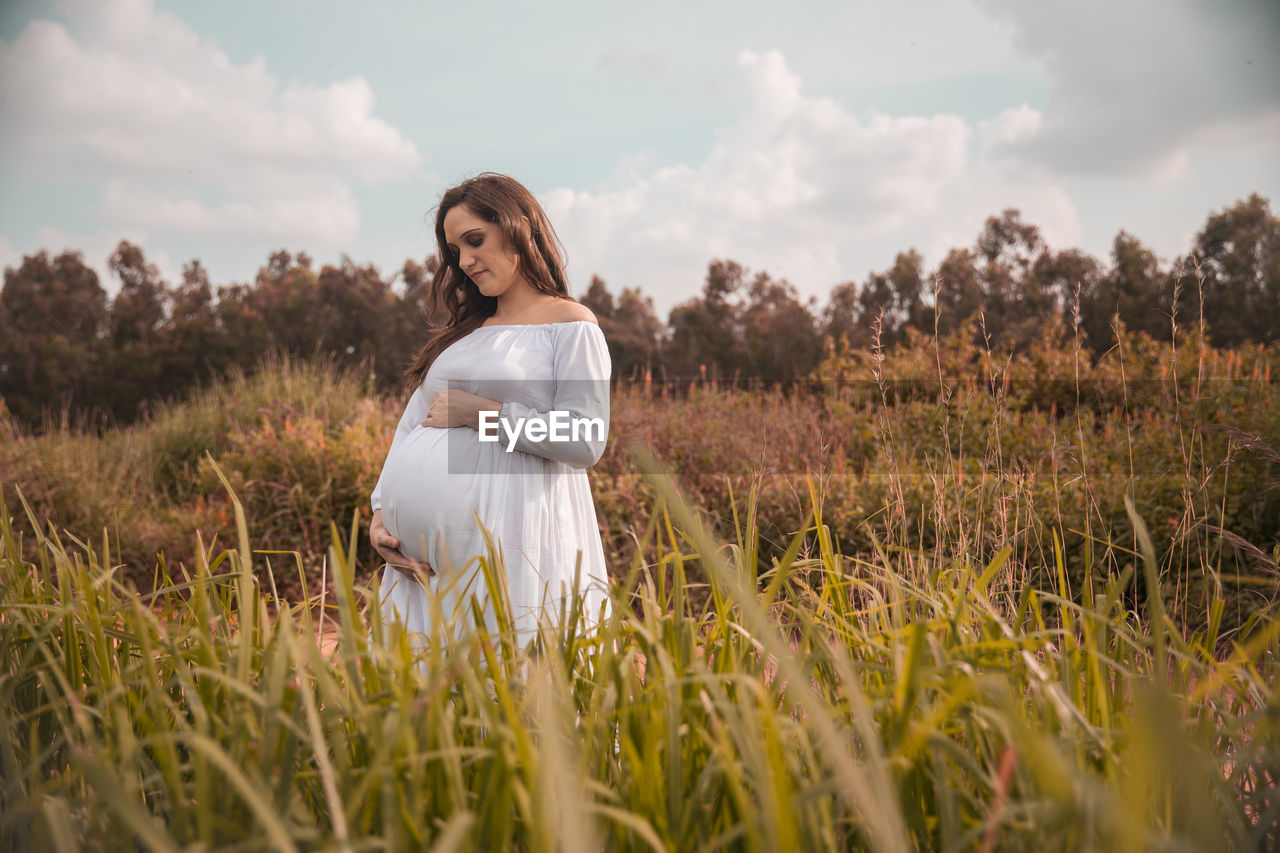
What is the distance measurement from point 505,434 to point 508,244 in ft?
2.26

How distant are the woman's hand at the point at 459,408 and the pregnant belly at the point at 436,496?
0.11ft

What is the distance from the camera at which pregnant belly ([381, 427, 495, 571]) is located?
2264mm

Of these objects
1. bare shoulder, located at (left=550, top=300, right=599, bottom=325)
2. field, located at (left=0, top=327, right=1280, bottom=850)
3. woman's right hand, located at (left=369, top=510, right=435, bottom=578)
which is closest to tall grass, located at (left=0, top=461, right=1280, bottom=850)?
field, located at (left=0, top=327, right=1280, bottom=850)

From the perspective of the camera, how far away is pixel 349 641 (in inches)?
40.1

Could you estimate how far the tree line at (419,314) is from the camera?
48.2 ft

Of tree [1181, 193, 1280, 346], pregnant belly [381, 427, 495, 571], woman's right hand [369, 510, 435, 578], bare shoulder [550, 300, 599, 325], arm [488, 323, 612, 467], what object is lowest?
woman's right hand [369, 510, 435, 578]

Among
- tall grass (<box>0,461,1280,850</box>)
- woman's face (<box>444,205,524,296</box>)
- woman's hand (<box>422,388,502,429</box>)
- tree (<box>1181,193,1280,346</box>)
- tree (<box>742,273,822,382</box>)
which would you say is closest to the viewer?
tall grass (<box>0,461,1280,850</box>)

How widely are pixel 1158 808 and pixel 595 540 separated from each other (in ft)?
5.58

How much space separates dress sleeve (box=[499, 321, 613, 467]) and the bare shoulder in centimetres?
6

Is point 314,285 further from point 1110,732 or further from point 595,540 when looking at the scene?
point 1110,732

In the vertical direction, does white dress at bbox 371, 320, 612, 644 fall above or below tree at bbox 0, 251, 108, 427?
below

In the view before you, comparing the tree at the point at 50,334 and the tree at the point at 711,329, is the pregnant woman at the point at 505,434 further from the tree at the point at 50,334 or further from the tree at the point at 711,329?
the tree at the point at 50,334

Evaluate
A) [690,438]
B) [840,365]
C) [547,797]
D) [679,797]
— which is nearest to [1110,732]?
[679,797]

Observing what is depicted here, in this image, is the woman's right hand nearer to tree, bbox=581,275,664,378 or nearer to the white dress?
the white dress
